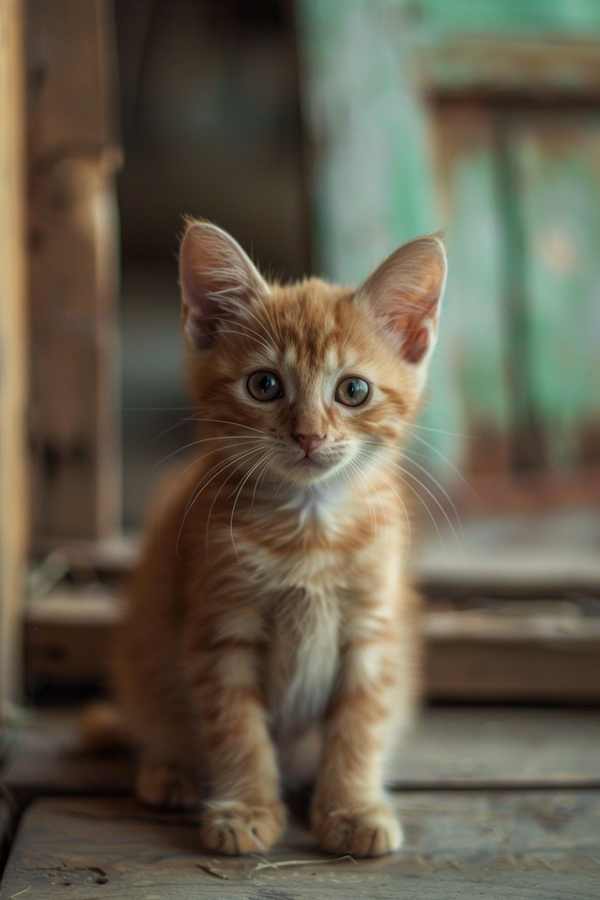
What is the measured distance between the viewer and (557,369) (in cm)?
228

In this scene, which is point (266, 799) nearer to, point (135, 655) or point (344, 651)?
point (344, 651)

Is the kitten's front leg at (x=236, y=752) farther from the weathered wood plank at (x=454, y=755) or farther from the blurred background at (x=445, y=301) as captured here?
the blurred background at (x=445, y=301)

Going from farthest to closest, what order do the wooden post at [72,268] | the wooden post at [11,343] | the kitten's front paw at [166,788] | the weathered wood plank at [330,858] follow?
the wooden post at [72,268] → the wooden post at [11,343] → the kitten's front paw at [166,788] → the weathered wood plank at [330,858]

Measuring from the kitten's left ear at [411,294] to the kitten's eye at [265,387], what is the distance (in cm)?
19

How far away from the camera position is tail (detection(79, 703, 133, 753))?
1525 mm

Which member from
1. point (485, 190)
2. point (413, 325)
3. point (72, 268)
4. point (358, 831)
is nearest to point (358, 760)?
point (358, 831)

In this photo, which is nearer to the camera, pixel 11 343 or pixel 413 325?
pixel 413 325

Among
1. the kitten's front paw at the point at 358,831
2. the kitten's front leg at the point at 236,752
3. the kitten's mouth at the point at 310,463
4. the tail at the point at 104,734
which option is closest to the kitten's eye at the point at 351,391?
the kitten's mouth at the point at 310,463

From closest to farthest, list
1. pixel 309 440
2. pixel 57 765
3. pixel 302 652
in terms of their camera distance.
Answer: pixel 309 440 → pixel 302 652 → pixel 57 765

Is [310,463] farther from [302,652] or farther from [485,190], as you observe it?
[485,190]

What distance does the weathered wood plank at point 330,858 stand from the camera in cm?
108

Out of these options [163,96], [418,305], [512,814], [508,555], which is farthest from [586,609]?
[163,96]

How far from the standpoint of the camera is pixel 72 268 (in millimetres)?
1803

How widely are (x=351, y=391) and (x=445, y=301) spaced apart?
3.61 ft
